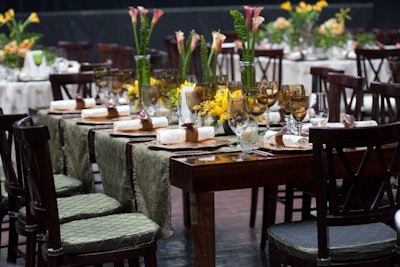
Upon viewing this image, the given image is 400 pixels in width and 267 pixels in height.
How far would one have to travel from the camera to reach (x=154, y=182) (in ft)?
12.3

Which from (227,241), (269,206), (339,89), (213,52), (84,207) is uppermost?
(213,52)

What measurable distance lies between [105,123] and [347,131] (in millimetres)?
1702

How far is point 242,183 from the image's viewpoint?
3.42 meters

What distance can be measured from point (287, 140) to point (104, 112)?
4.62 ft

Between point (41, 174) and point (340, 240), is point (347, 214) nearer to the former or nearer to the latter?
point (340, 240)

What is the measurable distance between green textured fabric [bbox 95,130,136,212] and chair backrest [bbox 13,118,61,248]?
48 centimetres

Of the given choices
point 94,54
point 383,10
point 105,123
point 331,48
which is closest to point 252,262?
point 105,123

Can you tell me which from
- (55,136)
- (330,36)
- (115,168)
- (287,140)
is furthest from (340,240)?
(330,36)

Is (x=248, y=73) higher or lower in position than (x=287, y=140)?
higher

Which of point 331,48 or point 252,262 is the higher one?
point 331,48

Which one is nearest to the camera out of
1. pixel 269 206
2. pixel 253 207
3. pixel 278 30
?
pixel 269 206

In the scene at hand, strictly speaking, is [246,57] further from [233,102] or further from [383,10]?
[383,10]

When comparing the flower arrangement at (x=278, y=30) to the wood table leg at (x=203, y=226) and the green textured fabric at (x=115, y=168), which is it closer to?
the green textured fabric at (x=115, y=168)

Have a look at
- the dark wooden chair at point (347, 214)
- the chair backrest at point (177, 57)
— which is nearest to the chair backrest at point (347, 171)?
the dark wooden chair at point (347, 214)
